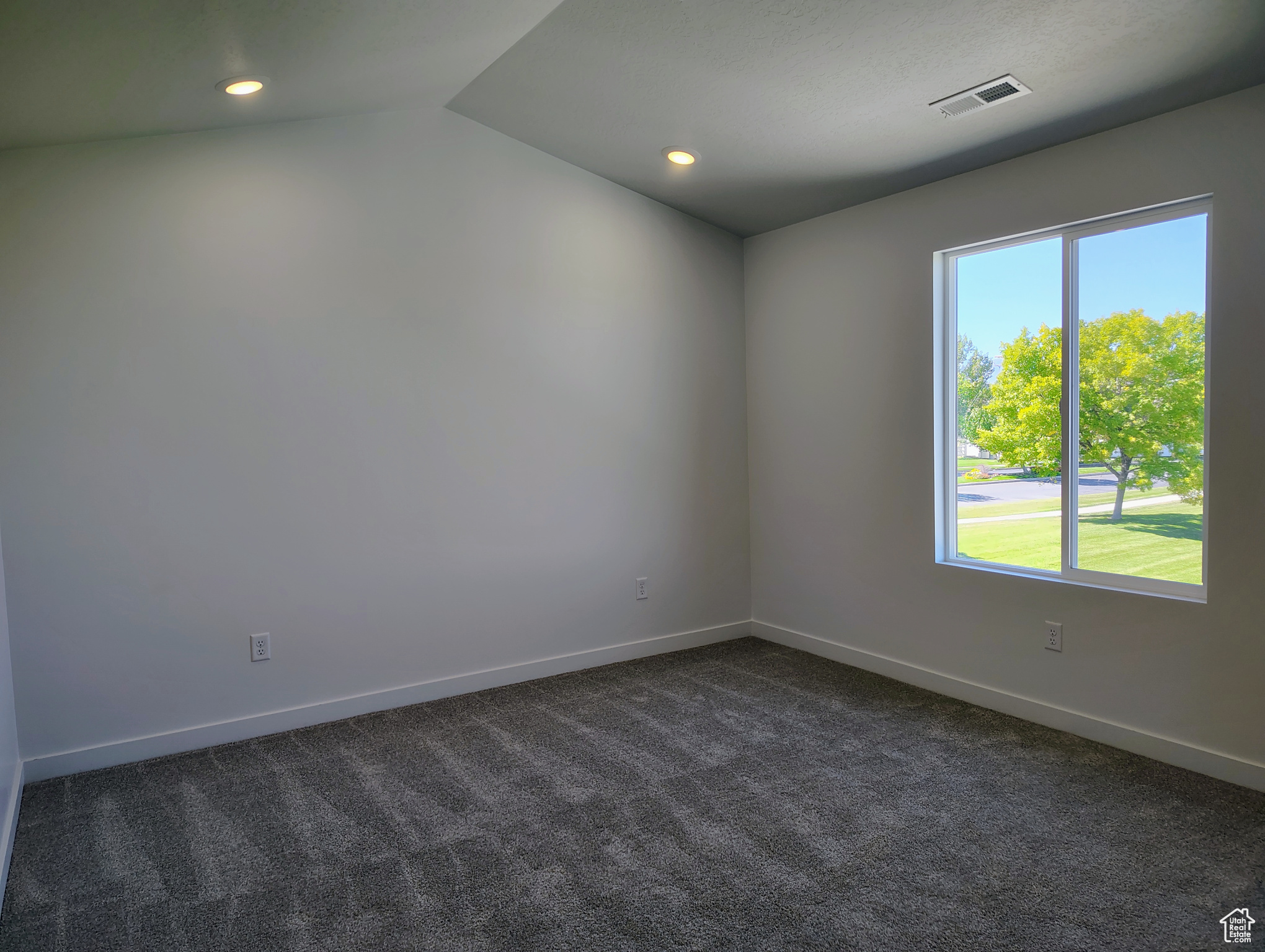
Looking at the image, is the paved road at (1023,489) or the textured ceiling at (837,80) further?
the paved road at (1023,489)

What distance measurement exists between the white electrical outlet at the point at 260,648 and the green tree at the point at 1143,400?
3.56 m

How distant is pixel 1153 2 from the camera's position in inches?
89.7

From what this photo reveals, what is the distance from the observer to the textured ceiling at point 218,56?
2127 millimetres

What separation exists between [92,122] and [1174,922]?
4170mm

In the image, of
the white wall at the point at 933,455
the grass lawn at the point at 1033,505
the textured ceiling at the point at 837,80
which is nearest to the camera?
the textured ceiling at the point at 837,80

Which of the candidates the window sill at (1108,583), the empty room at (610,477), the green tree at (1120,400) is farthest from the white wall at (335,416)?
the green tree at (1120,400)

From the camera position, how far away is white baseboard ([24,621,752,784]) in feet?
9.82

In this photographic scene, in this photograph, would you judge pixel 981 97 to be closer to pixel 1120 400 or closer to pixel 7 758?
pixel 1120 400

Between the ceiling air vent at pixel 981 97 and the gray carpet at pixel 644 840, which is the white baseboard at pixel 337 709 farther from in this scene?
the ceiling air vent at pixel 981 97

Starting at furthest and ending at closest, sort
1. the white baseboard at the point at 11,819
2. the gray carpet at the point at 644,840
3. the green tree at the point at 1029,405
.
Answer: the green tree at the point at 1029,405 < the white baseboard at the point at 11,819 < the gray carpet at the point at 644,840

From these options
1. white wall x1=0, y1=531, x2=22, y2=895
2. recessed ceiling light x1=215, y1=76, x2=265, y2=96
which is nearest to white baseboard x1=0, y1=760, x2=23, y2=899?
white wall x1=0, y1=531, x2=22, y2=895

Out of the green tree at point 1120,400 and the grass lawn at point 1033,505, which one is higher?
the green tree at point 1120,400

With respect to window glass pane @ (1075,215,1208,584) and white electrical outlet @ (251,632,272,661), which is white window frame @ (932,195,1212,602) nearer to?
window glass pane @ (1075,215,1208,584)

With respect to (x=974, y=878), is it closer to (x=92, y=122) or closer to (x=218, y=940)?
(x=218, y=940)
